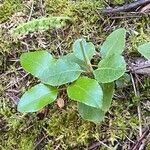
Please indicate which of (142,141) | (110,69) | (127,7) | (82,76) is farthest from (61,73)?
(127,7)

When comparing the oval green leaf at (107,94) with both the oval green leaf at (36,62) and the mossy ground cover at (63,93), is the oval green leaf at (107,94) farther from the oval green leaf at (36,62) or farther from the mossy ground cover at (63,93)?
the oval green leaf at (36,62)

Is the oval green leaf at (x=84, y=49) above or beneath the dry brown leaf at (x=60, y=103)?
above

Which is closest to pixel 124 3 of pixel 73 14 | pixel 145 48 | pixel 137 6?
pixel 137 6

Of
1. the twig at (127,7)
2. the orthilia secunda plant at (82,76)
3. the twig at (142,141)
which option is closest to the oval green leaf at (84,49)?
the orthilia secunda plant at (82,76)

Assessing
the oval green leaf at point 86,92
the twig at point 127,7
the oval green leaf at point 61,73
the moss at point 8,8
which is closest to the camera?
the oval green leaf at point 86,92

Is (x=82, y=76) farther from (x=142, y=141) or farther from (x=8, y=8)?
(x=8, y=8)

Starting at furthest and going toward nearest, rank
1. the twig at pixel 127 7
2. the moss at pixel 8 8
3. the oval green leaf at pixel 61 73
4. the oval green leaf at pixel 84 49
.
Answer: the moss at pixel 8 8 < the twig at pixel 127 7 < the oval green leaf at pixel 84 49 < the oval green leaf at pixel 61 73

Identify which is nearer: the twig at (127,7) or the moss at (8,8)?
the twig at (127,7)
